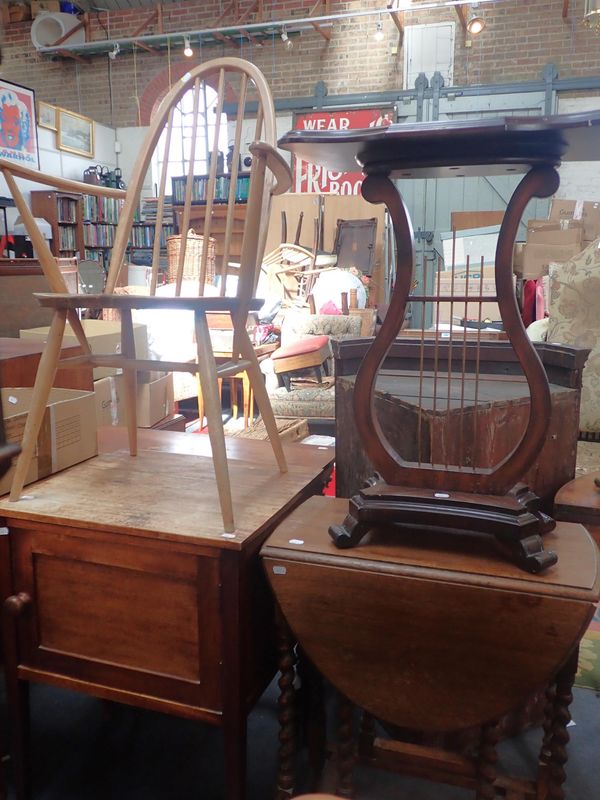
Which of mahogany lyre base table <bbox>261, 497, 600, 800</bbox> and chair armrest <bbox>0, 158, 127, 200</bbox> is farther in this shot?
chair armrest <bbox>0, 158, 127, 200</bbox>

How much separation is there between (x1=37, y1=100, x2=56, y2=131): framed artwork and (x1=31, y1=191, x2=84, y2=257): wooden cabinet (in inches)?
32.6

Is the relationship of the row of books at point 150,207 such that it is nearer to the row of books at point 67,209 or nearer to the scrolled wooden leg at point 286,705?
the row of books at point 67,209

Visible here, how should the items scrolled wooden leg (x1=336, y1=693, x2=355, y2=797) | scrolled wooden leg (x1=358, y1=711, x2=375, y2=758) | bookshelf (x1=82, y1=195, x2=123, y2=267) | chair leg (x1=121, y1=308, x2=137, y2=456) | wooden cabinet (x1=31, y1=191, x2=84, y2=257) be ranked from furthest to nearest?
1. bookshelf (x1=82, y1=195, x2=123, y2=267)
2. wooden cabinet (x1=31, y1=191, x2=84, y2=257)
3. chair leg (x1=121, y1=308, x2=137, y2=456)
4. scrolled wooden leg (x1=358, y1=711, x2=375, y2=758)
5. scrolled wooden leg (x1=336, y1=693, x2=355, y2=797)

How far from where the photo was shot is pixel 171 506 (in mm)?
1352

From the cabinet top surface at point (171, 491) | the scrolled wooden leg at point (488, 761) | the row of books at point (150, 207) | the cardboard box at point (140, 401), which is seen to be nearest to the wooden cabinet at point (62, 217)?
the row of books at point (150, 207)

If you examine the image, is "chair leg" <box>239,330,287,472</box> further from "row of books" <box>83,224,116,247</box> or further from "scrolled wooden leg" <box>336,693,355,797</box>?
"row of books" <box>83,224,116,247</box>

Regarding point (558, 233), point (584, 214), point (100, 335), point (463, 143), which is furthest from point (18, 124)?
point (463, 143)

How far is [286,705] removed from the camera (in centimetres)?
126

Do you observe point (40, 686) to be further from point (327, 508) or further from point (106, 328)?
point (106, 328)

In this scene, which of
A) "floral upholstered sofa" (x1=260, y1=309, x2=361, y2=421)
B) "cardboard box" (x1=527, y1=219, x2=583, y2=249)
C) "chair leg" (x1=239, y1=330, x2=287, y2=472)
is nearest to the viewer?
"chair leg" (x1=239, y1=330, x2=287, y2=472)

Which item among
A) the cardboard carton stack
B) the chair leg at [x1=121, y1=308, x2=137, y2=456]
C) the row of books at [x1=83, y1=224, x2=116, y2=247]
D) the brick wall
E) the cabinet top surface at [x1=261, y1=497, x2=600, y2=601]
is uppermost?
the brick wall

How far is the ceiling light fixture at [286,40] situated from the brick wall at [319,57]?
0.06 metres

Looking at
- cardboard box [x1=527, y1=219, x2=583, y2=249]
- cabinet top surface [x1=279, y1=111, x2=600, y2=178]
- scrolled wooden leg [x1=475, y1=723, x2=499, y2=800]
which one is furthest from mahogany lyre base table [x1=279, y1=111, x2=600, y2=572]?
cardboard box [x1=527, y1=219, x2=583, y2=249]

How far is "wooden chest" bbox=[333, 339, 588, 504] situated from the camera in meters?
1.49
